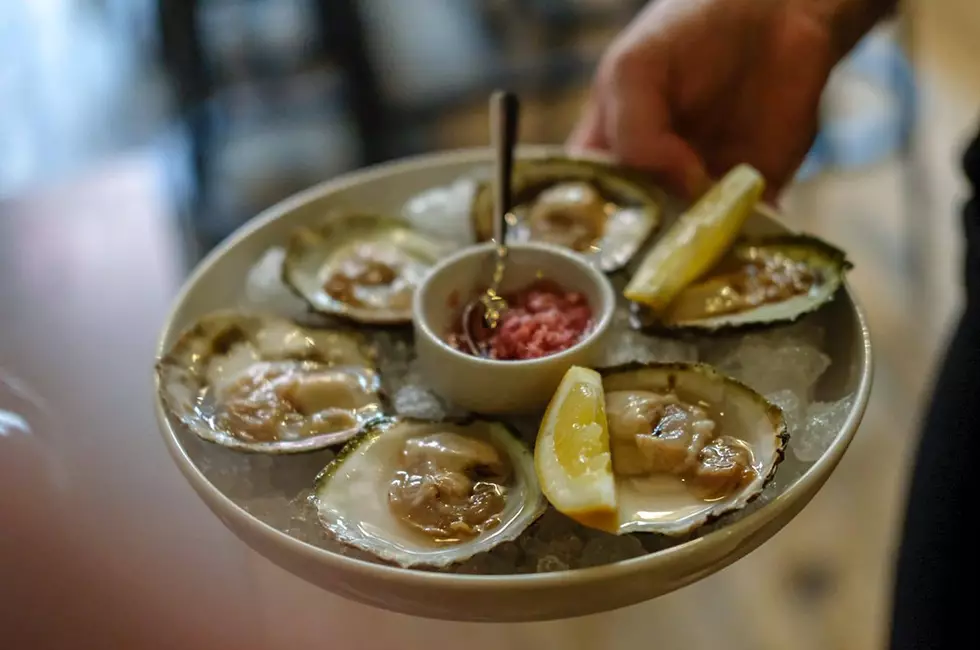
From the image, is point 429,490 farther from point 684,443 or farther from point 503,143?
point 503,143

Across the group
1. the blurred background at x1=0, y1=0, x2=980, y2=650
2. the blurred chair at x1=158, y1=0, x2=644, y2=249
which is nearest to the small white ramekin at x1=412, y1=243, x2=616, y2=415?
the blurred background at x1=0, y1=0, x2=980, y2=650

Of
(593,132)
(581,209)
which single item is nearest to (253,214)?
(593,132)

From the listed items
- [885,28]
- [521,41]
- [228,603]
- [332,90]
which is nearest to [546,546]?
[228,603]

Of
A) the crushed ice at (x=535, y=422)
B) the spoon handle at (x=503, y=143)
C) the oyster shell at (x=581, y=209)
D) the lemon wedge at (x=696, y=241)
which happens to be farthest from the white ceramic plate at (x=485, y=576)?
the spoon handle at (x=503, y=143)

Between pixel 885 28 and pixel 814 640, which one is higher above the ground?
pixel 885 28

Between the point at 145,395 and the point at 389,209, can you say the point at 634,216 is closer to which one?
the point at 389,209

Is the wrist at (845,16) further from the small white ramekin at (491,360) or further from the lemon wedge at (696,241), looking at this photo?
the small white ramekin at (491,360)

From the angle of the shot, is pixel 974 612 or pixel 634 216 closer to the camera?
pixel 974 612
